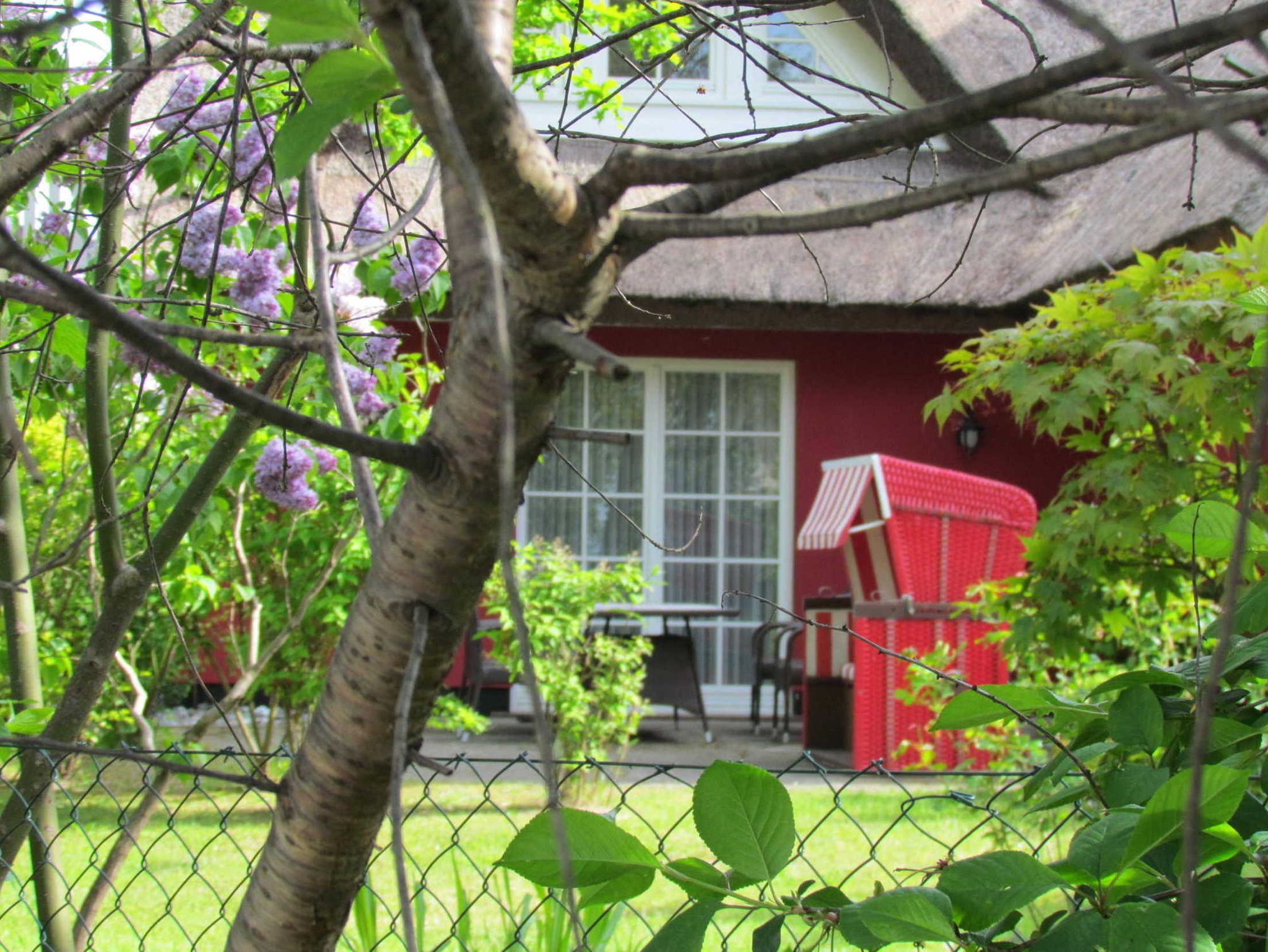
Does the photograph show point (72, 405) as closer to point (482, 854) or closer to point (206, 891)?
point (206, 891)

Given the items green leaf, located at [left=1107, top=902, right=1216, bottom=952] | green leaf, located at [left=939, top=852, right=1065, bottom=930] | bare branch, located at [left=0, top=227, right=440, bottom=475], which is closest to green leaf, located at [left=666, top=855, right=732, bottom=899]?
green leaf, located at [left=939, top=852, right=1065, bottom=930]

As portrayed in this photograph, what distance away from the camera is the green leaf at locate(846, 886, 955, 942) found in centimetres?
76

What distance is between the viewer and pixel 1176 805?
70 centimetres

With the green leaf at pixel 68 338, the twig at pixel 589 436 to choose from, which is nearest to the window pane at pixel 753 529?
the green leaf at pixel 68 338

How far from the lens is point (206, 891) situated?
11.2 ft

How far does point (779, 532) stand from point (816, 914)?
7.39 meters

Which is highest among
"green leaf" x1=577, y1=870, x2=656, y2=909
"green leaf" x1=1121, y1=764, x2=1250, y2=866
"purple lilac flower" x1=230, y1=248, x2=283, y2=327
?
"purple lilac flower" x1=230, y1=248, x2=283, y2=327

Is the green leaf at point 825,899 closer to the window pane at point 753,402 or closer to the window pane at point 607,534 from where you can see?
the window pane at point 607,534

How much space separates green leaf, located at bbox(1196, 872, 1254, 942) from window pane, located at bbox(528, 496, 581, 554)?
24.6ft

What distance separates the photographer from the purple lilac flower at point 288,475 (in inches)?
84.7

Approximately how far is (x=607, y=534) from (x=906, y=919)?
7516 millimetres

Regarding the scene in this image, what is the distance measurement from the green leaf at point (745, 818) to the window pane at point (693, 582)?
739cm

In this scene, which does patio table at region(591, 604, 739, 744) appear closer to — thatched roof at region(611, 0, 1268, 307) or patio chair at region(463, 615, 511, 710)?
patio chair at region(463, 615, 511, 710)

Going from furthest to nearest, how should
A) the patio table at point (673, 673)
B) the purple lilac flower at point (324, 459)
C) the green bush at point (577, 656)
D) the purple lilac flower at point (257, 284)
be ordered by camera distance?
the patio table at point (673, 673), the green bush at point (577, 656), the purple lilac flower at point (324, 459), the purple lilac flower at point (257, 284)
